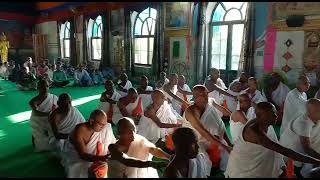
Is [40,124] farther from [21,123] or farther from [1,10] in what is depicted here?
[1,10]

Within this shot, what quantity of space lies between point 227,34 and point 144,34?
14.4ft

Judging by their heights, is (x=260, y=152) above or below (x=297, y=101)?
below

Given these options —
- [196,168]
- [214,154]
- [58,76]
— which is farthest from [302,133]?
[58,76]

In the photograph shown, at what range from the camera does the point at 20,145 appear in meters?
5.50

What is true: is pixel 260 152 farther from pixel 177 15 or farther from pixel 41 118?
pixel 177 15

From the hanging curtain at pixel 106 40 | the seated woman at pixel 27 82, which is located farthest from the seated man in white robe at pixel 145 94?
the hanging curtain at pixel 106 40

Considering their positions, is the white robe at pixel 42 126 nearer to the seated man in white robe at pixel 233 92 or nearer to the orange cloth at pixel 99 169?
the orange cloth at pixel 99 169

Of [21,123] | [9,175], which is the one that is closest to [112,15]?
[21,123]

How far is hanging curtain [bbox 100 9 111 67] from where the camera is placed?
1486 centimetres

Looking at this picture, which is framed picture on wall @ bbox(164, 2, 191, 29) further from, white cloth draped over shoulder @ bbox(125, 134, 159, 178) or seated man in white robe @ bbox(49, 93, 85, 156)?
white cloth draped over shoulder @ bbox(125, 134, 159, 178)

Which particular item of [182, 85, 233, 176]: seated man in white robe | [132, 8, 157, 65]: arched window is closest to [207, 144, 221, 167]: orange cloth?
[182, 85, 233, 176]: seated man in white robe

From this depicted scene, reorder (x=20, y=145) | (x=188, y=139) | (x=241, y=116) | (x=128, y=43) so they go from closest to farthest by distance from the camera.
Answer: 1. (x=188, y=139)
2. (x=241, y=116)
3. (x=20, y=145)
4. (x=128, y=43)

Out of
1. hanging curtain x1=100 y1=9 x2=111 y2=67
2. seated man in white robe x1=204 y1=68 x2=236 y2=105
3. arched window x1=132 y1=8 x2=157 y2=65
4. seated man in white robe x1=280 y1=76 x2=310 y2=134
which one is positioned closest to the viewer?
seated man in white robe x1=280 y1=76 x2=310 y2=134

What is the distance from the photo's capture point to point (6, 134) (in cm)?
619
